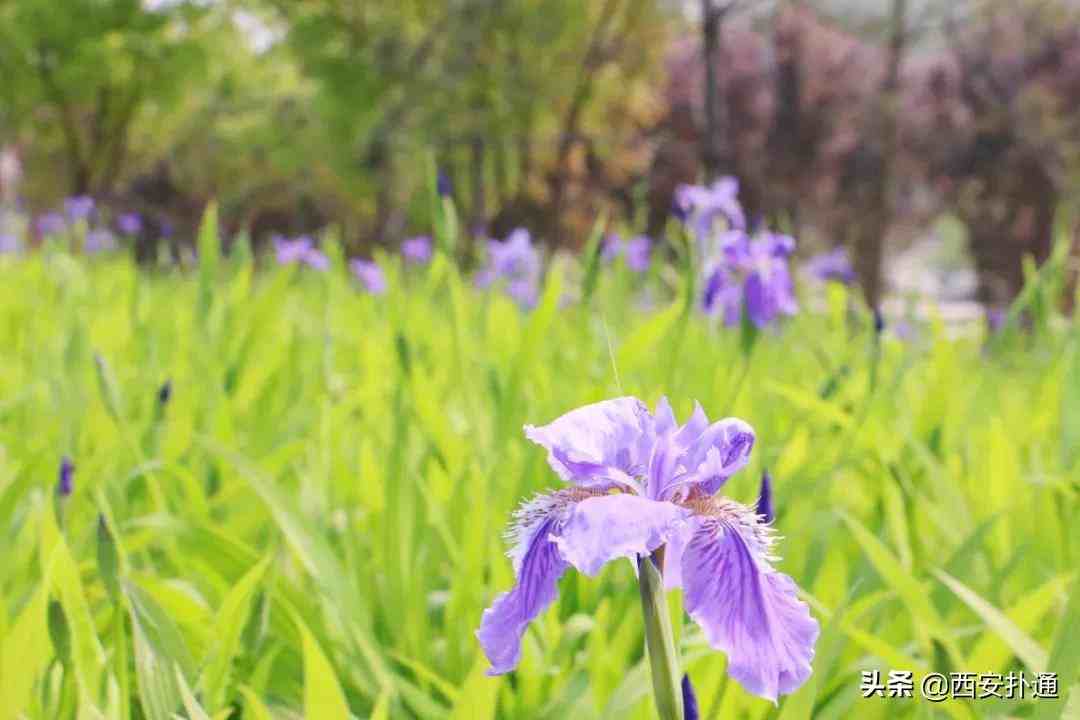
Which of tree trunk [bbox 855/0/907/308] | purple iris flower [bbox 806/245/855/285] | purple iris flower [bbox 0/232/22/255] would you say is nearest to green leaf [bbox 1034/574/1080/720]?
purple iris flower [bbox 806/245/855/285]

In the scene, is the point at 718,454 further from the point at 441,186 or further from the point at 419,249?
the point at 419,249

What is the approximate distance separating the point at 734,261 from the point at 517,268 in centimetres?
265

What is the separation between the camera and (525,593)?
2.56ft

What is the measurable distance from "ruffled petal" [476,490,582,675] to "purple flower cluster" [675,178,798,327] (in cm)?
118

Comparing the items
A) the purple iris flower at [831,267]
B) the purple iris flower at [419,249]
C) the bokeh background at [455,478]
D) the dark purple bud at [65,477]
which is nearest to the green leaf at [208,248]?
the bokeh background at [455,478]

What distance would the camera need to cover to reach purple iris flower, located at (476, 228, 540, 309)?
4.70m

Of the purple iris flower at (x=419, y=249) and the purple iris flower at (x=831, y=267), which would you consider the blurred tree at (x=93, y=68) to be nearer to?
the purple iris flower at (x=419, y=249)

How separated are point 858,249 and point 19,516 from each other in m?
17.4

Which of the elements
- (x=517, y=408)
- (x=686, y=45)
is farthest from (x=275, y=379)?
(x=686, y=45)

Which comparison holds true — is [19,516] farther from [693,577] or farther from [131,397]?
[693,577]

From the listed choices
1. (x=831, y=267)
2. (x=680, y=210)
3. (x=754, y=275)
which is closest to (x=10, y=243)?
(x=831, y=267)

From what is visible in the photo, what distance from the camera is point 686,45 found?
2723 cm

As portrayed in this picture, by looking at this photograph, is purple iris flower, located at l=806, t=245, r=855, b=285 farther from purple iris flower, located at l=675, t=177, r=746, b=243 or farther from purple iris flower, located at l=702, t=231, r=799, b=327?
purple iris flower, located at l=702, t=231, r=799, b=327

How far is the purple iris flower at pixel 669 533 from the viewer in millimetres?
698
